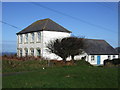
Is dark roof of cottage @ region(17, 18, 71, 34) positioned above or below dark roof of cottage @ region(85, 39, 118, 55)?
above

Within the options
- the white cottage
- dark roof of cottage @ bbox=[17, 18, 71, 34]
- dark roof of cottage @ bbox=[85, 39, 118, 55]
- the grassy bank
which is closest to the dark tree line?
the grassy bank

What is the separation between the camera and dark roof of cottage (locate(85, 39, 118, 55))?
38.0 m

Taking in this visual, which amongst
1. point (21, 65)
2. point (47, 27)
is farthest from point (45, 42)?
point (21, 65)

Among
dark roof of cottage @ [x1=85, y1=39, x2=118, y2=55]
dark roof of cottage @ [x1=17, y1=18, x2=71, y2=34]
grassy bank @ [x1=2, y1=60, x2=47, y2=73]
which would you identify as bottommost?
grassy bank @ [x1=2, y1=60, x2=47, y2=73]

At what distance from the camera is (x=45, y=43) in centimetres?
3303

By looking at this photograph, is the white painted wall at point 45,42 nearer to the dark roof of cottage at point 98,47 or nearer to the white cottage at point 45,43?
the white cottage at point 45,43

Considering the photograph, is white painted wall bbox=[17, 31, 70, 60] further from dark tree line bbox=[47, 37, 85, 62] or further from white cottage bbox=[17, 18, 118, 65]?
dark tree line bbox=[47, 37, 85, 62]

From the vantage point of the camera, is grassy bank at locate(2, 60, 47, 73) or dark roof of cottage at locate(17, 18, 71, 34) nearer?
grassy bank at locate(2, 60, 47, 73)

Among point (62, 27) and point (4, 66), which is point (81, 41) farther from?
point (4, 66)

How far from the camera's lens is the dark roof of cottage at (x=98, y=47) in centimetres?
3797

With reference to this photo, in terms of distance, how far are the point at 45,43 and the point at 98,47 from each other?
1299cm

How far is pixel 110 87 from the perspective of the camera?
8758 millimetres

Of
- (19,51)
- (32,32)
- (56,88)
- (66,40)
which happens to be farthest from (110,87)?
(19,51)

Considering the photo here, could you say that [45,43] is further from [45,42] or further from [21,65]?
[21,65]
